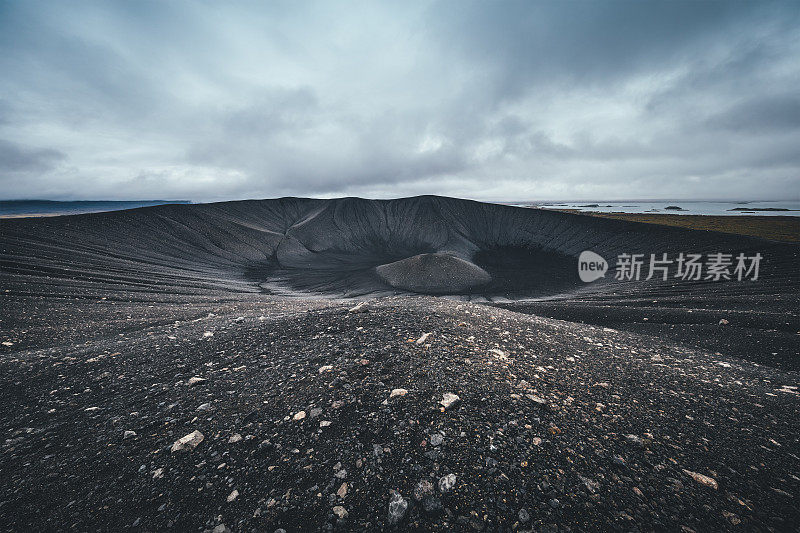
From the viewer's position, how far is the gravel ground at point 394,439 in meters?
2.04

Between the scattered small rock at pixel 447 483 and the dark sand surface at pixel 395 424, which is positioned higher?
the scattered small rock at pixel 447 483

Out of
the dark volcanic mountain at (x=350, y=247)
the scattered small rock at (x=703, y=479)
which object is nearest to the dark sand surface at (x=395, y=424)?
the scattered small rock at (x=703, y=479)

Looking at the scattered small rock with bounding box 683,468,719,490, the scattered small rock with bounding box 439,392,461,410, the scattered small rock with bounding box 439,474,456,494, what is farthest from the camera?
the scattered small rock with bounding box 439,392,461,410

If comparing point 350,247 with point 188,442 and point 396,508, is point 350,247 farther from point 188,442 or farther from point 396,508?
point 396,508

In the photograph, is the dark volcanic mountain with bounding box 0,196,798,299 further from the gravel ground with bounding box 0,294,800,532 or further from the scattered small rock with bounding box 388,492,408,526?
the scattered small rock with bounding box 388,492,408,526

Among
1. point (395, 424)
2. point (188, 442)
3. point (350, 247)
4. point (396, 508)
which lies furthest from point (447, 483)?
point (350, 247)

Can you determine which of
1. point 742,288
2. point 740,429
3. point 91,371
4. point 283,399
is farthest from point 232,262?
point 742,288

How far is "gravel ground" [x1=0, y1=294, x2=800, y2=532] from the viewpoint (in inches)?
80.4

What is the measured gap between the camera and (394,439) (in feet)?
8.73

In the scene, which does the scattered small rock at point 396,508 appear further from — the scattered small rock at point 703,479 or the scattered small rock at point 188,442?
the scattered small rock at point 703,479

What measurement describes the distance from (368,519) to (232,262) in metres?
42.9

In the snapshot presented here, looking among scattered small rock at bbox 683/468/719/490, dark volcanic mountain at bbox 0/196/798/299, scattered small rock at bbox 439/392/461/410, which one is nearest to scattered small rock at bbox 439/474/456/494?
scattered small rock at bbox 439/392/461/410

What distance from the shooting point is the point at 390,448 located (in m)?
2.56

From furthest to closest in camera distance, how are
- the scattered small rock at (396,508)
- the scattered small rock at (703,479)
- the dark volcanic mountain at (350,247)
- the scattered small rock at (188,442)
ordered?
1. the dark volcanic mountain at (350,247)
2. the scattered small rock at (188,442)
3. the scattered small rock at (703,479)
4. the scattered small rock at (396,508)
